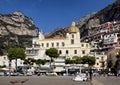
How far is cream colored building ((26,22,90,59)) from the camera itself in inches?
6176

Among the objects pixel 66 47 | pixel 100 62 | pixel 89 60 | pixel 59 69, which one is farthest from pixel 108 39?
pixel 89 60

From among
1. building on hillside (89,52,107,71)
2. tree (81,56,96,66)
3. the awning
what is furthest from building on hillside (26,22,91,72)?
tree (81,56,96,66)

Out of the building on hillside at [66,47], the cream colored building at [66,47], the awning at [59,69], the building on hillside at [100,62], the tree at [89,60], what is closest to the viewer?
the tree at [89,60]

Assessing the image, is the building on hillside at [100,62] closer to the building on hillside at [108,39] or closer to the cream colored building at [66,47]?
the cream colored building at [66,47]

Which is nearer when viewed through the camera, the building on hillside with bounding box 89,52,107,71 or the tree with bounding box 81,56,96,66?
the tree with bounding box 81,56,96,66

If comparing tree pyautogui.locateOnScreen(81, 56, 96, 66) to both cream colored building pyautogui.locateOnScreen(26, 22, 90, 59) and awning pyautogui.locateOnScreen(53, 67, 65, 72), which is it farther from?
cream colored building pyautogui.locateOnScreen(26, 22, 90, 59)

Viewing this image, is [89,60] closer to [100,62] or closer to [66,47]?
[100,62]

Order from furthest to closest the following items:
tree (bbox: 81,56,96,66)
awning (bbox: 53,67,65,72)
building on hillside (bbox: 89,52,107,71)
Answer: building on hillside (bbox: 89,52,107,71) → awning (bbox: 53,67,65,72) → tree (bbox: 81,56,96,66)

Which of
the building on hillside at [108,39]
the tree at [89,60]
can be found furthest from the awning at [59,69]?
the building on hillside at [108,39]

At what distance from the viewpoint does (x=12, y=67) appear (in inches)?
5906

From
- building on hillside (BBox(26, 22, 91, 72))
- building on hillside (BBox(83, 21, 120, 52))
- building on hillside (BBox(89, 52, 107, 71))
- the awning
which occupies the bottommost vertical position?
the awning

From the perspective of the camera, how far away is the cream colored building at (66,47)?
15688 centimetres

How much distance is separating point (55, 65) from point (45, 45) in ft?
82.8

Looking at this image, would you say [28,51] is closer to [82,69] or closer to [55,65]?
[55,65]
